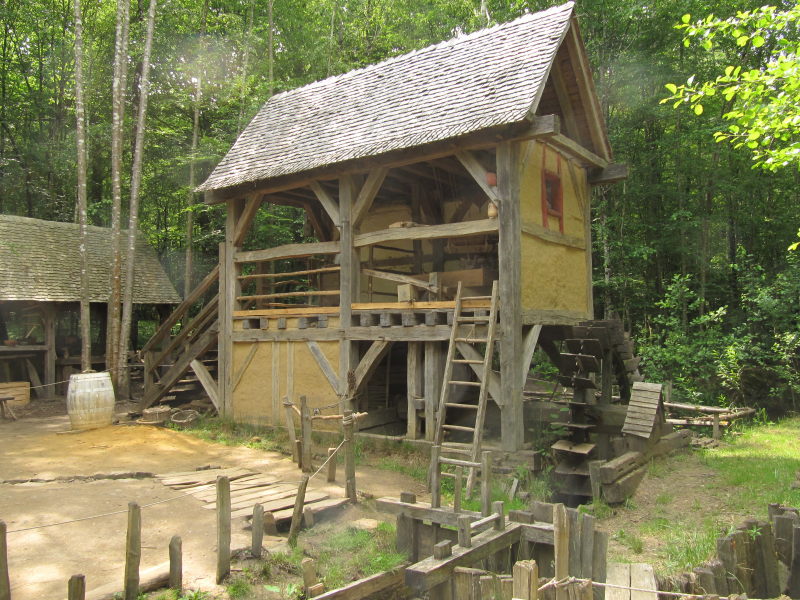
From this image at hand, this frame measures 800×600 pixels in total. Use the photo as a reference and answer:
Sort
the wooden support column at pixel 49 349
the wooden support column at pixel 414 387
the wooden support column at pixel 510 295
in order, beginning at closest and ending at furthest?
1. the wooden support column at pixel 510 295
2. the wooden support column at pixel 414 387
3. the wooden support column at pixel 49 349

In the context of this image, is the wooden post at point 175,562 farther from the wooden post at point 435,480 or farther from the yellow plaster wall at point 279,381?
the yellow plaster wall at point 279,381

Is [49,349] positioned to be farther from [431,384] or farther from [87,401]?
[431,384]

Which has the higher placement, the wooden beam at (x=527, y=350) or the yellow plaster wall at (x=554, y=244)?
the yellow plaster wall at (x=554, y=244)

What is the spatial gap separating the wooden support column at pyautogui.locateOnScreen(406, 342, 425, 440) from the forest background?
8071 millimetres

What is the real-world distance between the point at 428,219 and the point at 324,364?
13.2ft

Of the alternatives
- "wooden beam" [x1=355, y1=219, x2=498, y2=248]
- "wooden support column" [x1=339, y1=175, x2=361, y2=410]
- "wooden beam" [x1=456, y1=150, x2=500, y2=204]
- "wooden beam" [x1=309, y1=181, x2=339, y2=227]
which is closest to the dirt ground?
"wooden support column" [x1=339, y1=175, x2=361, y2=410]

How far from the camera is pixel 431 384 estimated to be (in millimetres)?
9891

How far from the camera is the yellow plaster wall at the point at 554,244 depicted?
969 centimetres

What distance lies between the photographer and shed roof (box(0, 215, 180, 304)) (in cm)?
1692

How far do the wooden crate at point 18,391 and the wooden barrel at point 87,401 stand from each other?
15.5ft

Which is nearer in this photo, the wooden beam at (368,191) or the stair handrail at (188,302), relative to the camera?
the wooden beam at (368,191)

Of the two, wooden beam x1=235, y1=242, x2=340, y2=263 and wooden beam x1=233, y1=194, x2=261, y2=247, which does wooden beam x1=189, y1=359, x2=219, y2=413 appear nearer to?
wooden beam x1=235, y1=242, x2=340, y2=263

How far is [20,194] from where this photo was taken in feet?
80.1

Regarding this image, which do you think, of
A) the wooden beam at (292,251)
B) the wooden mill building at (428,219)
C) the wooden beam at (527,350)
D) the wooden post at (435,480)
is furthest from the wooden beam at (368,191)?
the wooden post at (435,480)
